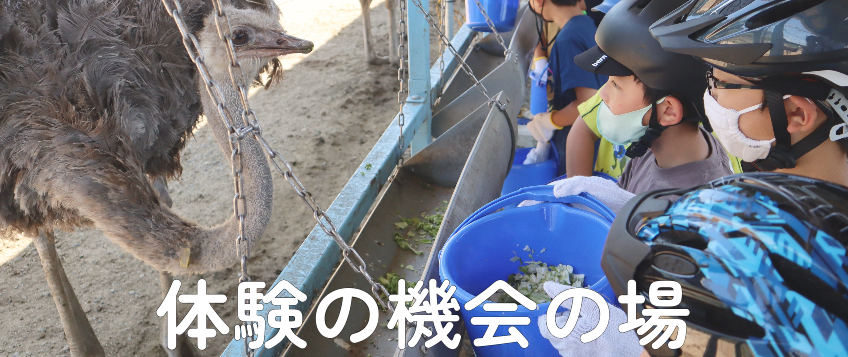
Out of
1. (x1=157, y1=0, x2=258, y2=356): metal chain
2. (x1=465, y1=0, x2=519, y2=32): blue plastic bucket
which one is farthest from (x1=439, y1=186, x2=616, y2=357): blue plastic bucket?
(x1=465, y1=0, x2=519, y2=32): blue plastic bucket

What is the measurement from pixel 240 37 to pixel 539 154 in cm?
148

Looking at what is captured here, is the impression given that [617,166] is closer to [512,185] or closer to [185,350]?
[512,185]

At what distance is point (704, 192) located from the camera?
85 centimetres

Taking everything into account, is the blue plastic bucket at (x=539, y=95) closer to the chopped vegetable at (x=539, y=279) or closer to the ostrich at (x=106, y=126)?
the ostrich at (x=106, y=126)

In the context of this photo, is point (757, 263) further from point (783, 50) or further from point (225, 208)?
point (225, 208)

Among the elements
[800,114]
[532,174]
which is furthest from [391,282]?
[800,114]

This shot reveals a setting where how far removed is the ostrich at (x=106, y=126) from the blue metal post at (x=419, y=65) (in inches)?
41.5

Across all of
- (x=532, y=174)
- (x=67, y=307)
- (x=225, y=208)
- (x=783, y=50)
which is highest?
(x=783, y=50)

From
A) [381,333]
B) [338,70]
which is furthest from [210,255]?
[338,70]

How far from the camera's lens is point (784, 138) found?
1135mm

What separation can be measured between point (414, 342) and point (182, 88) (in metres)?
1.94

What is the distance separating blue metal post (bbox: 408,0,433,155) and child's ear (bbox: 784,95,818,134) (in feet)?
8.17

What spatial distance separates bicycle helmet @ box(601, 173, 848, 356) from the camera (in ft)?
2.39

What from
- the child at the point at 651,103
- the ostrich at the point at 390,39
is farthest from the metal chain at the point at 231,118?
the ostrich at the point at 390,39
